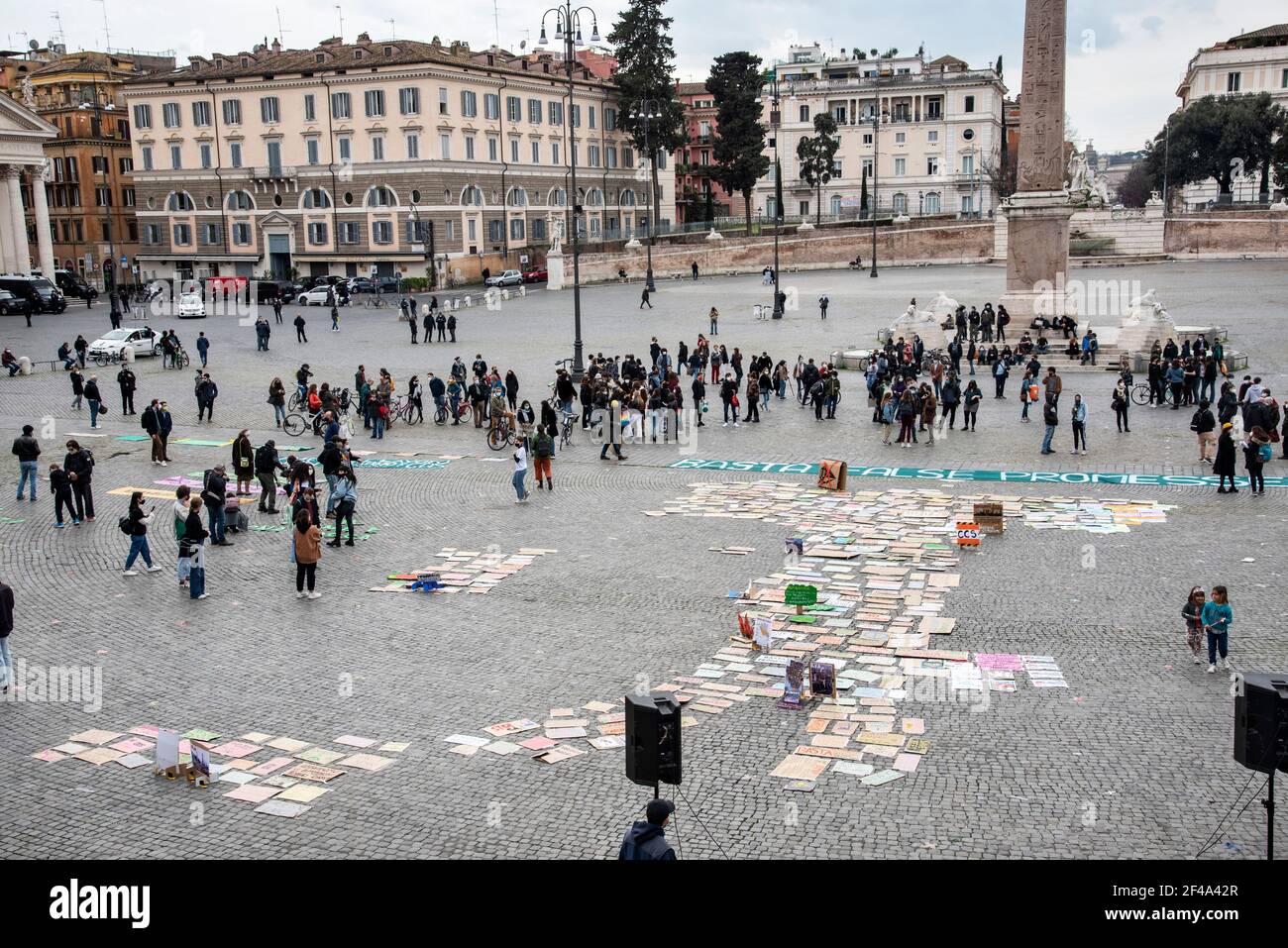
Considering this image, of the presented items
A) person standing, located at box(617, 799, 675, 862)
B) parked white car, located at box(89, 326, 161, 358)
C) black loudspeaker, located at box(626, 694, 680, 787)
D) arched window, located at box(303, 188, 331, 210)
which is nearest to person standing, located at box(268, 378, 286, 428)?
parked white car, located at box(89, 326, 161, 358)

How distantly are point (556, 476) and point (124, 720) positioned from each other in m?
12.3

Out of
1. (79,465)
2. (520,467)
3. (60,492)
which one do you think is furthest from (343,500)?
(60,492)

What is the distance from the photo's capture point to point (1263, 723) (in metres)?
8.17

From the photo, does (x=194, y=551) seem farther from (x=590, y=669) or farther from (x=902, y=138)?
(x=902, y=138)

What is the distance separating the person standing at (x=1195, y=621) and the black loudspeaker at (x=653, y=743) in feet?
23.3

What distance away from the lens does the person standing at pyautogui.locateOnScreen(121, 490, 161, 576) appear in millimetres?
16516

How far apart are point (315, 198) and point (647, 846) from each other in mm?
70054

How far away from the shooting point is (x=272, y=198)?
73.4m

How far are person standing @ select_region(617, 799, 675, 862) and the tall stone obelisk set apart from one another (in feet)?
111

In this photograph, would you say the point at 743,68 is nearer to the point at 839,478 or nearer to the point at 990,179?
the point at 990,179

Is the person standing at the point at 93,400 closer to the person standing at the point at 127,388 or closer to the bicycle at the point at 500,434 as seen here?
the person standing at the point at 127,388

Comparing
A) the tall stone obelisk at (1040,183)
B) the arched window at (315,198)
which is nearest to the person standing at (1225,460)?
the tall stone obelisk at (1040,183)

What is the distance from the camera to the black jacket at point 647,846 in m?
7.16
